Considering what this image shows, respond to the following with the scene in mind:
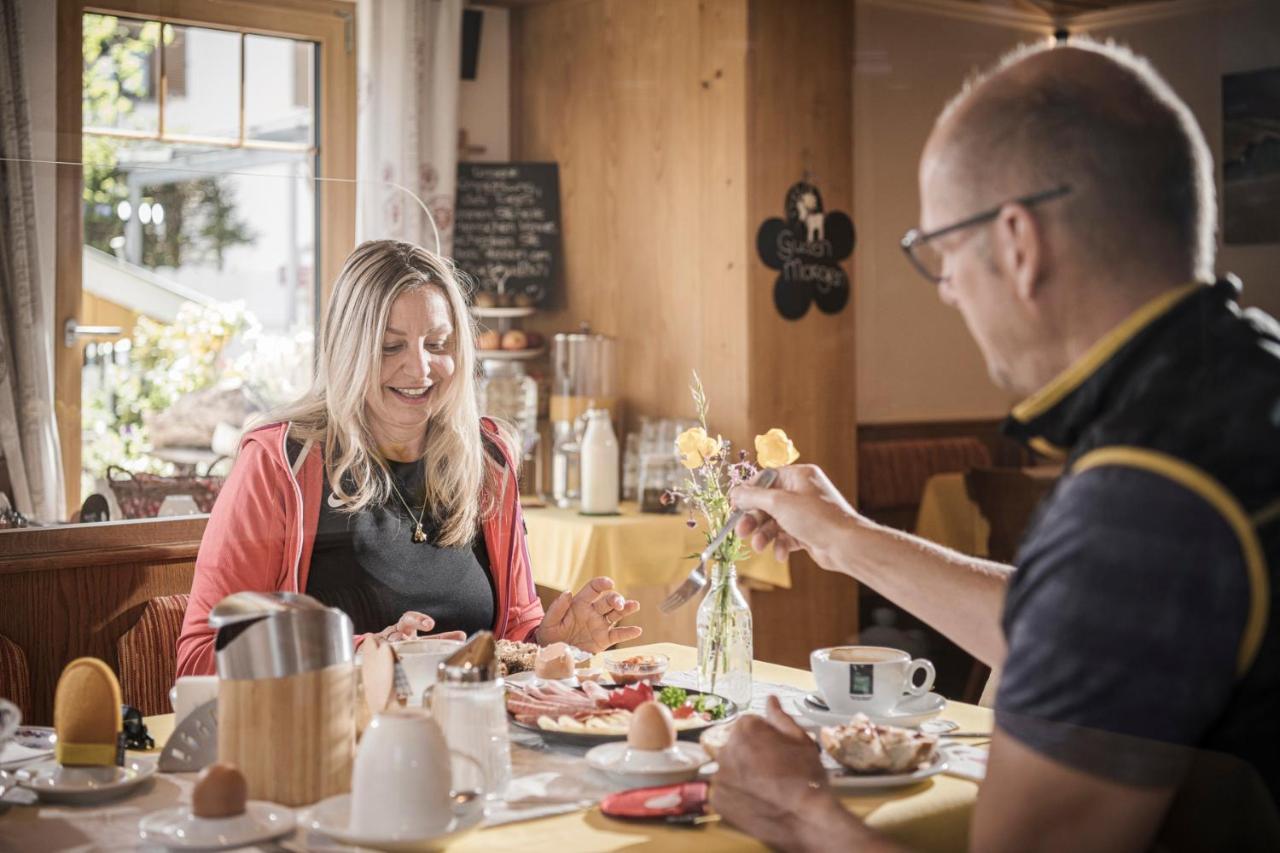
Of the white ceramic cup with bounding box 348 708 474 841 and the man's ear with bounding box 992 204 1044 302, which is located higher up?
the man's ear with bounding box 992 204 1044 302

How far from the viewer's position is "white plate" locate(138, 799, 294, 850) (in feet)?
3.12

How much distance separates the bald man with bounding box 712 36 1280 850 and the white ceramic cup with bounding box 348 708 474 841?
0.26 meters

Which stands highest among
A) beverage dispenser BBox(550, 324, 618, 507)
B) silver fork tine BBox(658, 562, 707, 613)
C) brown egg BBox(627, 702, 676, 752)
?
beverage dispenser BBox(550, 324, 618, 507)

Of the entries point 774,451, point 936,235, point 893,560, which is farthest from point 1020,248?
point 774,451

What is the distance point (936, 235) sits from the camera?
3.05 feet

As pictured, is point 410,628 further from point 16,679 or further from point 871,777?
point 871,777

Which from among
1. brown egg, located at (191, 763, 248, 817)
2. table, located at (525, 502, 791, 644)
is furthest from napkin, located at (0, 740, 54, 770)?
table, located at (525, 502, 791, 644)

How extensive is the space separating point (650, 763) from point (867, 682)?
29 cm

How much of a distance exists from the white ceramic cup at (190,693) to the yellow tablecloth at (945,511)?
8.11 feet

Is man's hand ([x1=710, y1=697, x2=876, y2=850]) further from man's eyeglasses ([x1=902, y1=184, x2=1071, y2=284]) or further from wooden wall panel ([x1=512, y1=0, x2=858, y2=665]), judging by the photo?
wooden wall panel ([x1=512, y1=0, x2=858, y2=665])

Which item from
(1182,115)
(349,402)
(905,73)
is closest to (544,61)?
(905,73)

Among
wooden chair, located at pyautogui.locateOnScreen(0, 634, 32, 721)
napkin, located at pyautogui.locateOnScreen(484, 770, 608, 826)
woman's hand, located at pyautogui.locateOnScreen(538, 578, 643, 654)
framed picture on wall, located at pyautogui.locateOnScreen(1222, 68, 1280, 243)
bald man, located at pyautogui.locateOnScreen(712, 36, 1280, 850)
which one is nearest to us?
bald man, located at pyautogui.locateOnScreen(712, 36, 1280, 850)

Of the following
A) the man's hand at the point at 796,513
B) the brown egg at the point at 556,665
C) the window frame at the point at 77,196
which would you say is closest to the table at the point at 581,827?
the man's hand at the point at 796,513

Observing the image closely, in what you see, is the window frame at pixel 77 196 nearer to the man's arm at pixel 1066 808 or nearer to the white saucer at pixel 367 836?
the white saucer at pixel 367 836
